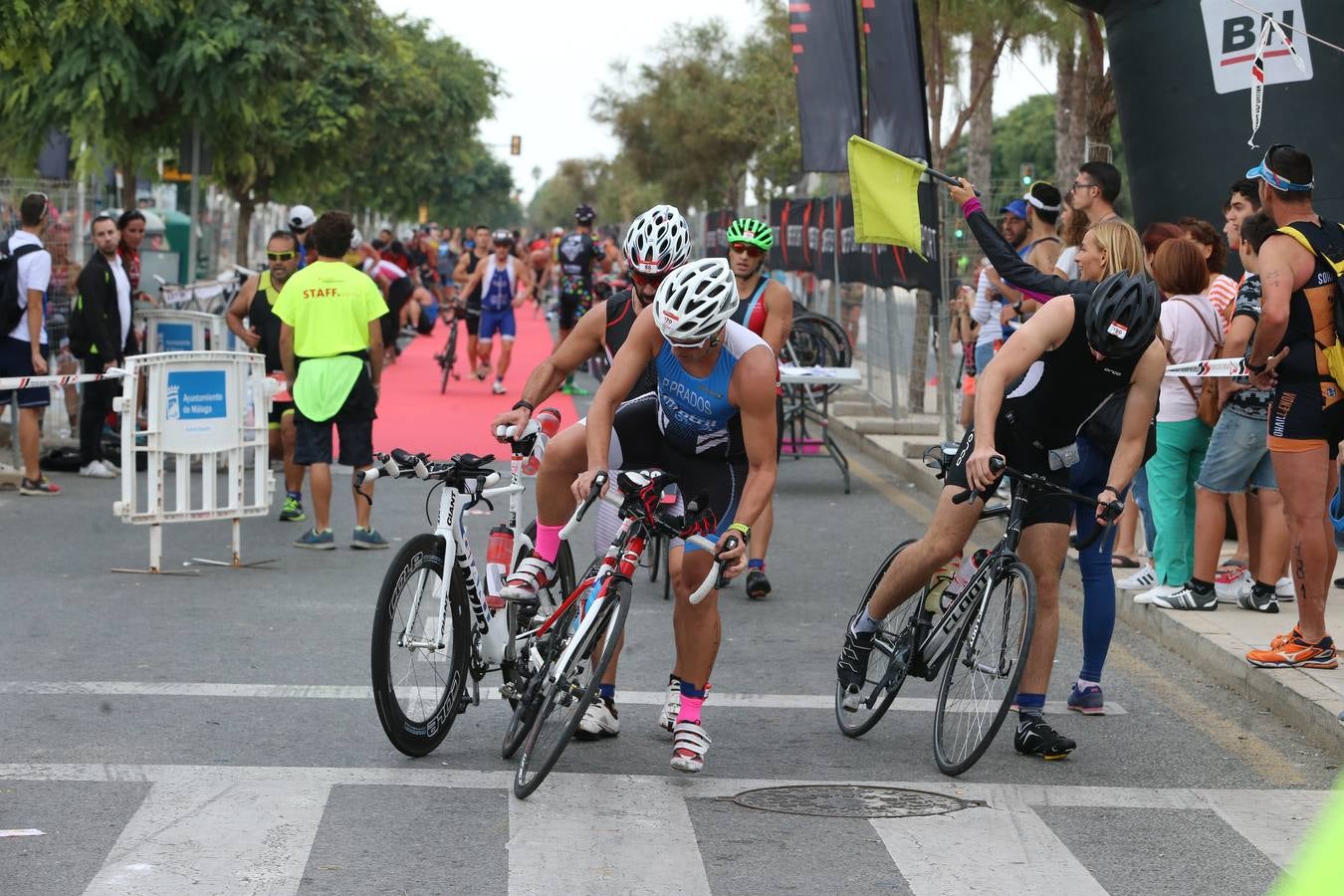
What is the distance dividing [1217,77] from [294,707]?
673 centimetres

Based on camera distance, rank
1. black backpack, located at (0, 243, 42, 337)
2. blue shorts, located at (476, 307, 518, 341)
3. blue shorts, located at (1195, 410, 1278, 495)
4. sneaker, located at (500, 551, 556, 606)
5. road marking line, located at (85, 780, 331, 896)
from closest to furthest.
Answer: road marking line, located at (85, 780, 331, 896) < sneaker, located at (500, 551, 556, 606) < blue shorts, located at (1195, 410, 1278, 495) < black backpack, located at (0, 243, 42, 337) < blue shorts, located at (476, 307, 518, 341)

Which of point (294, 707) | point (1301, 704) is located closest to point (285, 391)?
point (294, 707)

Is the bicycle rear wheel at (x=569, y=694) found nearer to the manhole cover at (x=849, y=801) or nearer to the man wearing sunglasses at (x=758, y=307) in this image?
the manhole cover at (x=849, y=801)

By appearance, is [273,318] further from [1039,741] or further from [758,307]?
[1039,741]

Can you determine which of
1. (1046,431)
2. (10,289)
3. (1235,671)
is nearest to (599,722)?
(1046,431)

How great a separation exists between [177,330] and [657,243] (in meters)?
9.06

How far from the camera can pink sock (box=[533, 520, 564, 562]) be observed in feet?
21.6

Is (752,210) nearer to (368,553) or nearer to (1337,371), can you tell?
(368,553)

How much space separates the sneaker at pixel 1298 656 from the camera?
298 inches

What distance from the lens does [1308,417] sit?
7598 mm

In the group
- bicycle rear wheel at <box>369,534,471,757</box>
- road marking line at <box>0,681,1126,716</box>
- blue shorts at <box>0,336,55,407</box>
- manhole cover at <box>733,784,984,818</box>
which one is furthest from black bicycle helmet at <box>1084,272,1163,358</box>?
blue shorts at <box>0,336,55,407</box>

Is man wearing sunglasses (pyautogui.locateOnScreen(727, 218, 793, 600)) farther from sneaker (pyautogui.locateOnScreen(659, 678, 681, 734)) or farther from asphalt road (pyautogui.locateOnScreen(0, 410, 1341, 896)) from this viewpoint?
sneaker (pyautogui.locateOnScreen(659, 678, 681, 734))

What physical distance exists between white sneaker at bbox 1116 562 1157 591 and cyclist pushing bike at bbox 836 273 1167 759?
2.93 metres

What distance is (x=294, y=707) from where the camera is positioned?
279 inches
